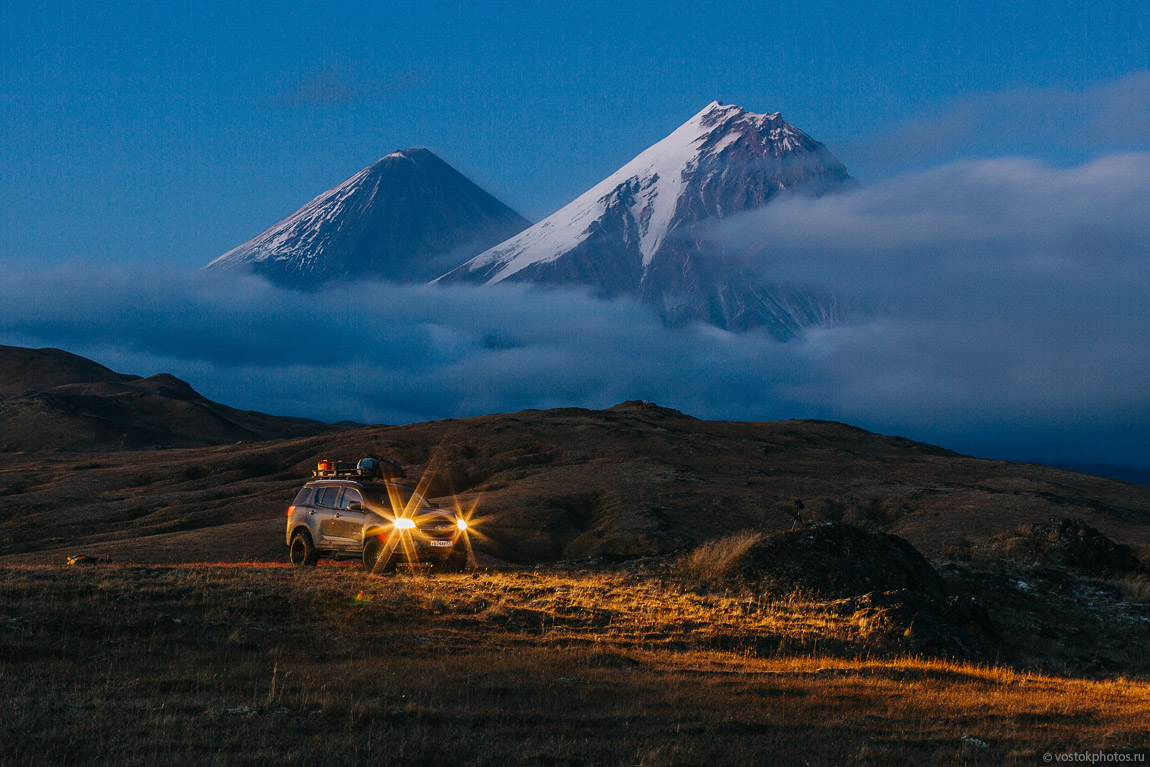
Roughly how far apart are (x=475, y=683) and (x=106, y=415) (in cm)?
13846

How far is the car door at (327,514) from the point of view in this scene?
20.0 m

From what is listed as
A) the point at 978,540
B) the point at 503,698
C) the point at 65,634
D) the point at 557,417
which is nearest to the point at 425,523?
the point at 65,634

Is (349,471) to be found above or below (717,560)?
above

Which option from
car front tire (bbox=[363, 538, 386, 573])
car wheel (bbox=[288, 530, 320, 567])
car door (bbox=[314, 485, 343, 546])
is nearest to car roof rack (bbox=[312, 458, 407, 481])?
car door (bbox=[314, 485, 343, 546])

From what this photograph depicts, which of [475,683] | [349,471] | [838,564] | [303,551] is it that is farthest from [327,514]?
[838,564]

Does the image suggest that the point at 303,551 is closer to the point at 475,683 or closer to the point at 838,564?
the point at 475,683

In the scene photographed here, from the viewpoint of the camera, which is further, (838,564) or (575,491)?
(575,491)

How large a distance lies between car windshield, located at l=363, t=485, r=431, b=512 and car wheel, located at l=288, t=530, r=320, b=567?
219 centimetres

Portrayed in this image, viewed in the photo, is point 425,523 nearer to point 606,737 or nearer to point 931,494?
point 606,737

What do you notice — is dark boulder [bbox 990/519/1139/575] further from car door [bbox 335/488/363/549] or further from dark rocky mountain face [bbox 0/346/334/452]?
dark rocky mountain face [bbox 0/346/334/452]

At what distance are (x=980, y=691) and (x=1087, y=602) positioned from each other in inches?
446

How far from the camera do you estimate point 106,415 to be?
131 metres

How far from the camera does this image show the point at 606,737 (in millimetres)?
8953

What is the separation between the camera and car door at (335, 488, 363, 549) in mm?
19438
